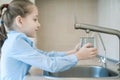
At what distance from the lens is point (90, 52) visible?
1.02 metres

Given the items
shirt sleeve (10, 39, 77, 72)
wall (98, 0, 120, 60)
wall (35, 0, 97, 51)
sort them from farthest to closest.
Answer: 1. wall (35, 0, 97, 51)
2. wall (98, 0, 120, 60)
3. shirt sleeve (10, 39, 77, 72)

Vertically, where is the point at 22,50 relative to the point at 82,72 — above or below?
above

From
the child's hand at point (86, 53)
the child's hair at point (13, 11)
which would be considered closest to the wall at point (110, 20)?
the child's hand at point (86, 53)

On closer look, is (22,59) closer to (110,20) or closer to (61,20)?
(110,20)

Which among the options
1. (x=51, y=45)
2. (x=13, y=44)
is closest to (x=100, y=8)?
(x=51, y=45)

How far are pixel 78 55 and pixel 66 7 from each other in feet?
4.41

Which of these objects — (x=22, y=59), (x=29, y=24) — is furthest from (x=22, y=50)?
(x=29, y=24)

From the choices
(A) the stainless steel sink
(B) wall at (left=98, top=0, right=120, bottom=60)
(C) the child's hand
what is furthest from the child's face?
(B) wall at (left=98, top=0, right=120, bottom=60)

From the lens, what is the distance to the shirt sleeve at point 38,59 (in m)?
0.99

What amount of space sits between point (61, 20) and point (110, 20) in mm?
575

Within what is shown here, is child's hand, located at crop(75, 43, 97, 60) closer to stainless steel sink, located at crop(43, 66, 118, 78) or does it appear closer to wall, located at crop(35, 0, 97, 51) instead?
stainless steel sink, located at crop(43, 66, 118, 78)

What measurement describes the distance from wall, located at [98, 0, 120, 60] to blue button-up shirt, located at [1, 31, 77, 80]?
723 mm

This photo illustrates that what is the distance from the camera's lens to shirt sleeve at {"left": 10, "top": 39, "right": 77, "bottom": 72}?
0.99 meters

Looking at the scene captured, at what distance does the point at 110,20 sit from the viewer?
1856 millimetres
